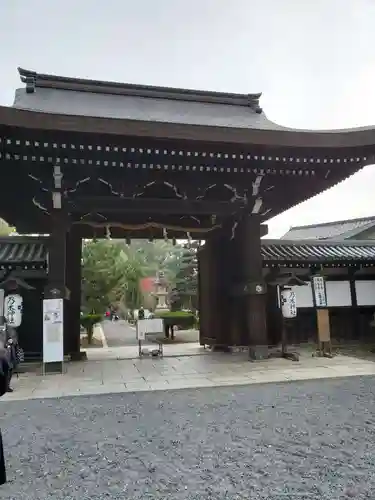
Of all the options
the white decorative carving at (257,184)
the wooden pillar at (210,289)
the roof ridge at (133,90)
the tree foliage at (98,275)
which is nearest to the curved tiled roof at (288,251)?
the wooden pillar at (210,289)

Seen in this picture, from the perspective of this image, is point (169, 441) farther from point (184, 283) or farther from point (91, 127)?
point (184, 283)

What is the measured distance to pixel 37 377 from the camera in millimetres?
7348

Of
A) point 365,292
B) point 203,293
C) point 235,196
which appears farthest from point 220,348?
point 365,292

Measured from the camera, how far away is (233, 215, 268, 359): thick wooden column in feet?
28.7

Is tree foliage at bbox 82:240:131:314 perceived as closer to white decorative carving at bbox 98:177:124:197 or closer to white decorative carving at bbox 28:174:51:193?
white decorative carving at bbox 98:177:124:197

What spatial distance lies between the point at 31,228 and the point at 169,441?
8.01m

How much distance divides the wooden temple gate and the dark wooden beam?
0.07 ft

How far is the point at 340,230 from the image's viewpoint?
19578 mm

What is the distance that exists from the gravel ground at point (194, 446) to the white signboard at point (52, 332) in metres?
2.08

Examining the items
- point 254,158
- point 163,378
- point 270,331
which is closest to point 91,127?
point 254,158

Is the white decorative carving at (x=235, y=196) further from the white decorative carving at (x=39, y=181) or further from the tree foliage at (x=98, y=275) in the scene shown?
the tree foliage at (x=98, y=275)

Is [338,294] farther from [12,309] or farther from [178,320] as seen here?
[178,320]

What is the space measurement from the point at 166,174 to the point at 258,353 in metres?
4.37

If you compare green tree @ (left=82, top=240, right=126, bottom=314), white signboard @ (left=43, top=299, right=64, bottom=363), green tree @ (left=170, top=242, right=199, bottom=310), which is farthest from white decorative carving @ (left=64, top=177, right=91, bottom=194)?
green tree @ (left=170, top=242, right=199, bottom=310)
